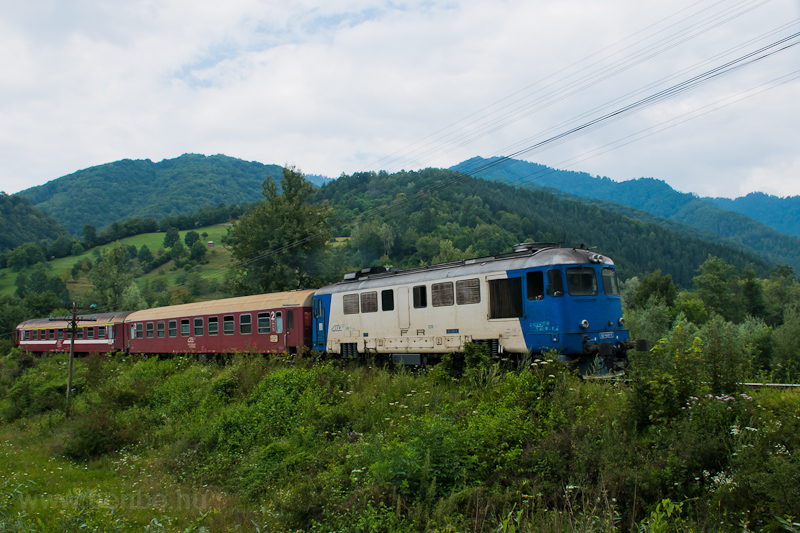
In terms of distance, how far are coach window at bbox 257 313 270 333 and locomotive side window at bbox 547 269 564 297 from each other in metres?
13.3

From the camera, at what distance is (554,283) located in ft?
42.5

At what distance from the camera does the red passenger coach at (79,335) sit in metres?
32.6

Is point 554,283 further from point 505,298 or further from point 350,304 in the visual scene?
point 350,304

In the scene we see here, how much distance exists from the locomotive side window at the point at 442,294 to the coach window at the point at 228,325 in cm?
1189

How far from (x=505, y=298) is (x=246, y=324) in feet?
44.3

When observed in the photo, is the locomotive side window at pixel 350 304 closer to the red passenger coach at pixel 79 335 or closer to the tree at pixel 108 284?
the red passenger coach at pixel 79 335

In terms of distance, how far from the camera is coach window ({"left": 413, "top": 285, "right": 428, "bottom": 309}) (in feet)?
52.4

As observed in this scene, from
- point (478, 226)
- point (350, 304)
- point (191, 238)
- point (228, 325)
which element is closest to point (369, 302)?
point (350, 304)

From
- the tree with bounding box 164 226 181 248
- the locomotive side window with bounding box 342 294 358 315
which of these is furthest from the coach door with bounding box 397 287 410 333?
the tree with bounding box 164 226 181 248

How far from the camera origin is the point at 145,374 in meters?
22.5

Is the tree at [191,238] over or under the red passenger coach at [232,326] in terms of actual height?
over

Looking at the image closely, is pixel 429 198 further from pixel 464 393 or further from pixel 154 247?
pixel 464 393

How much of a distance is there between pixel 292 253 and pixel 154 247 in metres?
78.0

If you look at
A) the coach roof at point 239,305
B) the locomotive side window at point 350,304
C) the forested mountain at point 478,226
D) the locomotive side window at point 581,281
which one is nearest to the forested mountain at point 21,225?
the forested mountain at point 478,226
